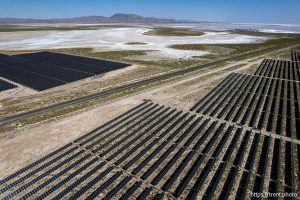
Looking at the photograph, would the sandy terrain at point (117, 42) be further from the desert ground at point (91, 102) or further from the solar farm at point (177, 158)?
the solar farm at point (177, 158)

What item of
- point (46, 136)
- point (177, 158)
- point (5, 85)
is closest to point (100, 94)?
point (46, 136)

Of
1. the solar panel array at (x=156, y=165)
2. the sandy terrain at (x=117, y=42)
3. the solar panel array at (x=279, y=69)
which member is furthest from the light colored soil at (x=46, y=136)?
the sandy terrain at (x=117, y=42)

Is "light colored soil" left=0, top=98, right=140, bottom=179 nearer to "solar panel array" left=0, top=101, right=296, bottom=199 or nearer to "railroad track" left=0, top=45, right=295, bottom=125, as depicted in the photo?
"solar panel array" left=0, top=101, right=296, bottom=199

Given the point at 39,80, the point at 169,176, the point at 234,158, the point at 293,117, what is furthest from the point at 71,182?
the point at 39,80

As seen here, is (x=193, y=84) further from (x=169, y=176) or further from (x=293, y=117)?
(x=169, y=176)

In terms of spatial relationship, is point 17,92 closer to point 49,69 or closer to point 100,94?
point 100,94

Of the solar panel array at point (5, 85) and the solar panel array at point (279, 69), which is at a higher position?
the solar panel array at point (279, 69)
